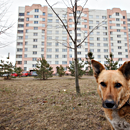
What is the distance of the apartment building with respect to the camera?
123ft

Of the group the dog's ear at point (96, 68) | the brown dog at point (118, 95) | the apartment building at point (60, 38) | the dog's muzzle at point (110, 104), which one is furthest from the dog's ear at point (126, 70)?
the apartment building at point (60, 38)

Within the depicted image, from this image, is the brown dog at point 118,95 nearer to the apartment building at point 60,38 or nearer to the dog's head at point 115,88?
the dog's head at point 115,88

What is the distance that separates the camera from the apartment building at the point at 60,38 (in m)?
37.4

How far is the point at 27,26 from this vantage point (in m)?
38.7

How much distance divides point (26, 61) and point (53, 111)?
37.0 metres

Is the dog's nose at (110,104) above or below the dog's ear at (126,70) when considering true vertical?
below

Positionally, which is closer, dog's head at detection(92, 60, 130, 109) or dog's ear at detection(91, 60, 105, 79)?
dog's head at detection(92, 60, 130, 109)

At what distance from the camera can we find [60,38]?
38719mm

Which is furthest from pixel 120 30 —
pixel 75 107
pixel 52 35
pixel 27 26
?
pixel 75 107

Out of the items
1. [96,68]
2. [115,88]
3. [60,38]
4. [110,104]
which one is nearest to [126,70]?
[115,88]

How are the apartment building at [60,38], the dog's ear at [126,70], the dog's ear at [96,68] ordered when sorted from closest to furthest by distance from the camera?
the dog's ear at [126,70], the dog's ear at [96,68], the apartment building at [60,38]

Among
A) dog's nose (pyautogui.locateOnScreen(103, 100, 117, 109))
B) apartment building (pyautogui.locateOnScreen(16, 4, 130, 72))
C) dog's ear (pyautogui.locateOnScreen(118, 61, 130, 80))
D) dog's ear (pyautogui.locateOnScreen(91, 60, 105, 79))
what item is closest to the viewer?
dog's nose (pyautogui.locateOnScreen(103, 100, 117, 109))

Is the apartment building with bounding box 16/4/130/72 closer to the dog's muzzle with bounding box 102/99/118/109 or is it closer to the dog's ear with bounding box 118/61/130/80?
the dog's ear with bounding box 118/61/130/80

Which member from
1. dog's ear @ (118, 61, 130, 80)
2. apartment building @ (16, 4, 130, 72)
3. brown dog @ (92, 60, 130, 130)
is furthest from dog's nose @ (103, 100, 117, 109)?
apartment building @ (16, 4, 130, 72)
